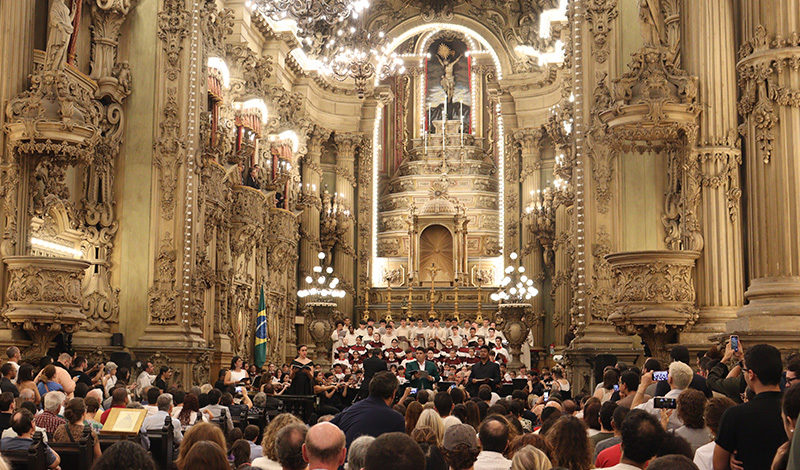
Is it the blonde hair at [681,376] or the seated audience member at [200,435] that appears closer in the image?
the seated audience member at [200,435]

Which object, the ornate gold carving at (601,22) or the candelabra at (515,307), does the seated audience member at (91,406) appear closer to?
the ornate gold carving at (601,22)

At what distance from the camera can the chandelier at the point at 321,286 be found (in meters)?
34.3

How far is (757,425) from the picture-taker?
18.2ft

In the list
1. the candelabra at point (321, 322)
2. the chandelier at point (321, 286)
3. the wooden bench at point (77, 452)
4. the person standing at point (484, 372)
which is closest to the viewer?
the wooden bench at point (77, 452)

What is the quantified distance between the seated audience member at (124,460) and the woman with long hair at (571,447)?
2724mm

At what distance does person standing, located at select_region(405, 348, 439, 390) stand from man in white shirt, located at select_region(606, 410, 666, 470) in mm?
10799

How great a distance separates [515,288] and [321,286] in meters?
7.24

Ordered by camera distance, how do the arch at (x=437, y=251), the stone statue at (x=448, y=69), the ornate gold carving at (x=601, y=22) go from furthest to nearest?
the stone statue at (x=448, y=69) < the arch at (x=437, y=251) < the ornate gold carving at (x=601, y=22)

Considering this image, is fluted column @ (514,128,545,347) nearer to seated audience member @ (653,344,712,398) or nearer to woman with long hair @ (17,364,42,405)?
woman with long hair @ (17,364,42,405)

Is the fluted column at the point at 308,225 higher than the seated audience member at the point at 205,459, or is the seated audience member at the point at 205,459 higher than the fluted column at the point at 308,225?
the fluted column at the point at 308,225

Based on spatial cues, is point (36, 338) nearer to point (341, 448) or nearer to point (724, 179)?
point (724, 179)

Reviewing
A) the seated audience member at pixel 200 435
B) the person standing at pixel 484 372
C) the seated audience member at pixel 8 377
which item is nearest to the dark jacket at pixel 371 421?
the seated audience member at pixel 200 435

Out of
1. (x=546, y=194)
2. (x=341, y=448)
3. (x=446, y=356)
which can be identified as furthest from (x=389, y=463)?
(x=546, y=194)

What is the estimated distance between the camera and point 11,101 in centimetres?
1652
